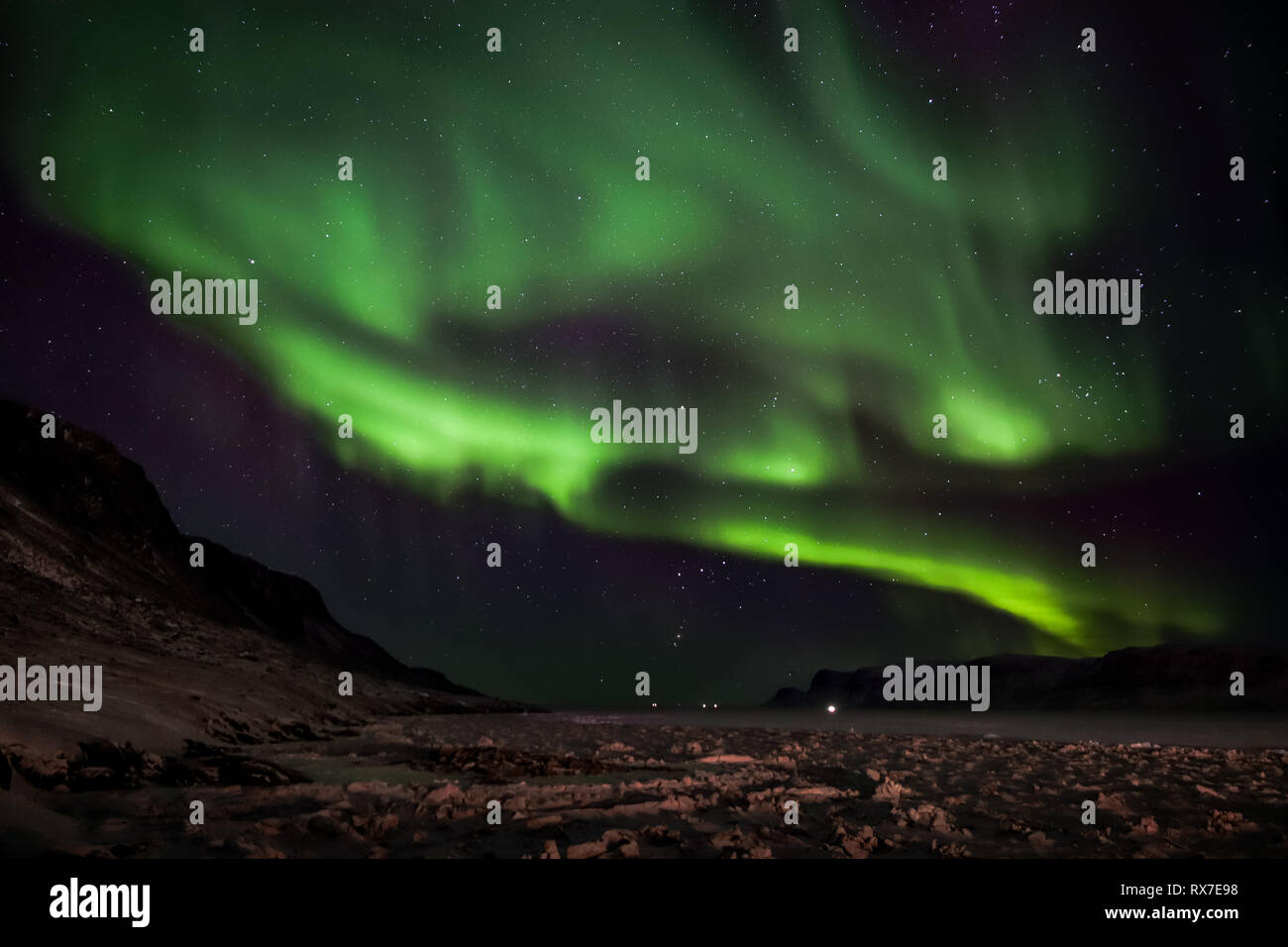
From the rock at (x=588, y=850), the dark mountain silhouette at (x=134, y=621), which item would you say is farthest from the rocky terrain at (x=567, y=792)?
the dark mountain silhouette at (x=134, y=621)

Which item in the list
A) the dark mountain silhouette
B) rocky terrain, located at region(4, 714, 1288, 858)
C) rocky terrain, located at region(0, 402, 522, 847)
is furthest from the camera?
the dark mountain silhouette

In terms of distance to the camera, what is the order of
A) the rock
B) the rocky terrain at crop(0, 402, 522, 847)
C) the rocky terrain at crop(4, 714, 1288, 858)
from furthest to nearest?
the rocky terrain at crop(0, 402, 522, 847) → the rocky terrain at crop(4, 714, 1288, 858) → the rock

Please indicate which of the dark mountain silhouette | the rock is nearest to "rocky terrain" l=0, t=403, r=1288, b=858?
the rock

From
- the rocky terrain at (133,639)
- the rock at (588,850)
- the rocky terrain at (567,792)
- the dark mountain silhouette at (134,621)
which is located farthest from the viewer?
the dark mountain silhouette at (134,621)

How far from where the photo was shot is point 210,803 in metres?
11.6

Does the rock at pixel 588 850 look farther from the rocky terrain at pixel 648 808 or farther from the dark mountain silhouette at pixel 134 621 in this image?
the dark mountain silhouette at pixel 134 621

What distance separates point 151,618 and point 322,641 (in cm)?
12550

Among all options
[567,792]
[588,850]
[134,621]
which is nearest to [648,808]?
[567,792]

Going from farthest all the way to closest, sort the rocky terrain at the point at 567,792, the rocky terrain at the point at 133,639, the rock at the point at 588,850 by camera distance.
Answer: the rocky terrain at the point at 133,639 → the rocky terrain at the point at 567,792 → the rock at the point at 588,850

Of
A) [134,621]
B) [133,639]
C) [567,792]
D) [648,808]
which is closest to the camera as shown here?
[648,808]

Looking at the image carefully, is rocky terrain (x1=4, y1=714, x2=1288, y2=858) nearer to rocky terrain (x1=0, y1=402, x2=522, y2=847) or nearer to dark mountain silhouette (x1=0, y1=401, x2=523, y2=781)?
rocky terrain (x1=0, y1=402, x2=522, y2=847)

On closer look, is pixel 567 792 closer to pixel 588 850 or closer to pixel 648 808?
pixel 648 808
